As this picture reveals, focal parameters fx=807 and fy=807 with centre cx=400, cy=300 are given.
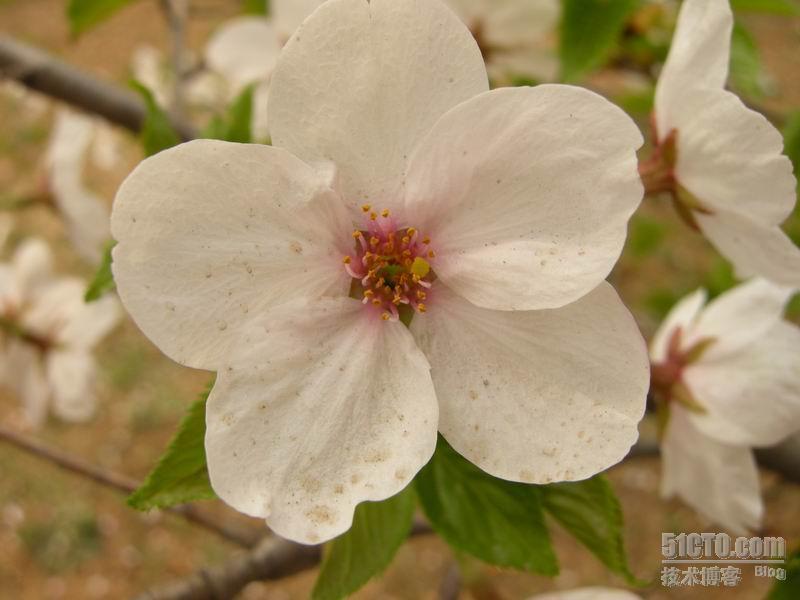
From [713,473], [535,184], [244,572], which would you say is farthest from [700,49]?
[244,572]

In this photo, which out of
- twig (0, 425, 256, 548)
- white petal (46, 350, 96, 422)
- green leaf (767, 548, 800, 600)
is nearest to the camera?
green leaf (767, 548, 800, 600)

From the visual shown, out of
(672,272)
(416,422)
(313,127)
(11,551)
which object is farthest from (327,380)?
(672,272)

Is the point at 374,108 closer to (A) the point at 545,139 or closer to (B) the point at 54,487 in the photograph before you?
(A) the point at 545,139

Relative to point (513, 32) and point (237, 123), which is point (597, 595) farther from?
point (513, 32)

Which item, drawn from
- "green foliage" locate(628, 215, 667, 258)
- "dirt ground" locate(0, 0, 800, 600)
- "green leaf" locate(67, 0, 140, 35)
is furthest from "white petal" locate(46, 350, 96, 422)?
"green foliage" locate(628, 215, 667, 258)

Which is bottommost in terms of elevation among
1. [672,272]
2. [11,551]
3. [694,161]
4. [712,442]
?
[11,551]

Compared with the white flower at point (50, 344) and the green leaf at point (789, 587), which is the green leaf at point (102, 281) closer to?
the white flower at point (50, 344)

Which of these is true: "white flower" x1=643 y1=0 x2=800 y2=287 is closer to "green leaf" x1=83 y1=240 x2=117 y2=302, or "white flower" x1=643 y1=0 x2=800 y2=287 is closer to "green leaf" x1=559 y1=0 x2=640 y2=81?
"green leaf" x1=559 y1=0 x2=640 y2=81
